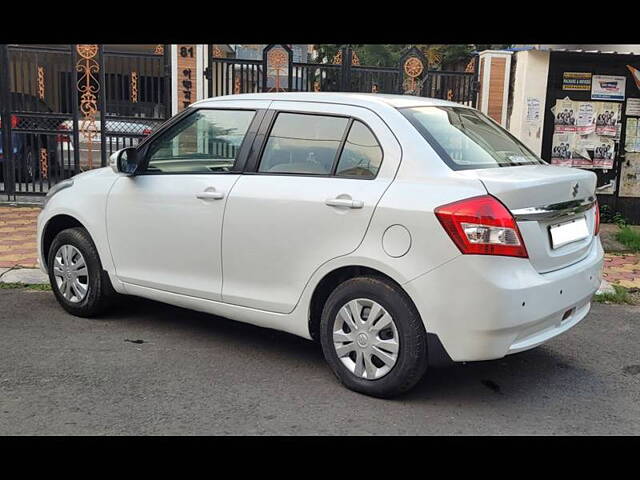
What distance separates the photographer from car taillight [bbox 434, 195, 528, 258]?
135 inches

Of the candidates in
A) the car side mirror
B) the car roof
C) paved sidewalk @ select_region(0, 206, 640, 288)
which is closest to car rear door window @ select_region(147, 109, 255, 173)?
the car side mirror

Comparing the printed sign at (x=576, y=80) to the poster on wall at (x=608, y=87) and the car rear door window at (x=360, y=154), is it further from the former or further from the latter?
the car rear door window at (x=360, y=154)

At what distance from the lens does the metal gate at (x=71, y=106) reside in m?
10.2

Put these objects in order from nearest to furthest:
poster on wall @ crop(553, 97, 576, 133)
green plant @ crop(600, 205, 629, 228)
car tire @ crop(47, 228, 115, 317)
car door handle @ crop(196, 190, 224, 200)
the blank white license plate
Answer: the blank white license plate
car door handle @ crop(196, 190, 224, 200)
car tire @ crop(47, 228, 115, 317)
poster on wall @ crop(553, 97, 576, 133)
green plant @ crop(600, 205, 629, 228)

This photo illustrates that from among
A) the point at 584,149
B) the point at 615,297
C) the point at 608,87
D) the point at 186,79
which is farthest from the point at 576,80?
the point at 186,79

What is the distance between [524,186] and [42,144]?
8.79m

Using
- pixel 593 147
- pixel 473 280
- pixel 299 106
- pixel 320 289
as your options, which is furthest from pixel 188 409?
pixel 593 147

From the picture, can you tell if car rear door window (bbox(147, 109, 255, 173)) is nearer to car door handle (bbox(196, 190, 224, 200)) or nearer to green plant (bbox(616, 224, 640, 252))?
car door handle (bbox(196, 190, 224, 200))

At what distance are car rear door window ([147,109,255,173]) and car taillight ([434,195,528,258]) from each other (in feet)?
5.35

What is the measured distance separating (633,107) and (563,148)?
1.10m

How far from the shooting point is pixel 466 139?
13.4 ft

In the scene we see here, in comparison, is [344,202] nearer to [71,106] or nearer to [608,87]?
[608,87]

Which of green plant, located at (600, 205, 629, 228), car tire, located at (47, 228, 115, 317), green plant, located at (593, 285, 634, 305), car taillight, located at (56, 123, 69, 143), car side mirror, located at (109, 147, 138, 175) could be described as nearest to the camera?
car side mirror, located at (109, 147, 138, 175)

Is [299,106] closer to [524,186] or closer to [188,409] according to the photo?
[524,186]
